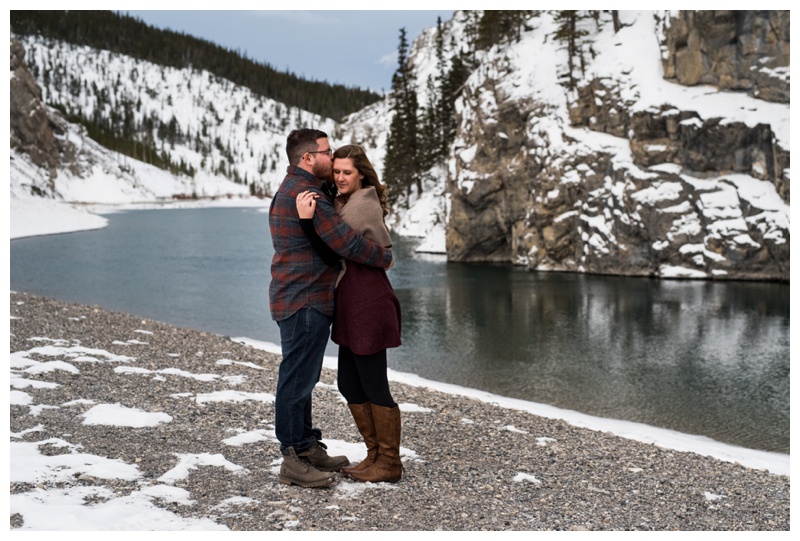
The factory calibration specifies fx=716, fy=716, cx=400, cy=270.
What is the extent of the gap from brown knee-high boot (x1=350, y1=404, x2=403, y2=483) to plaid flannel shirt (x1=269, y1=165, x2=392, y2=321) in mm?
1095

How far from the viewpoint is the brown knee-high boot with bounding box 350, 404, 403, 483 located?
6520 mm

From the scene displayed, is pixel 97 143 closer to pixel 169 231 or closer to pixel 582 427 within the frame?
pixel 169 231

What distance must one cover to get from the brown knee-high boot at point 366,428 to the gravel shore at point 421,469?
18 centimetres

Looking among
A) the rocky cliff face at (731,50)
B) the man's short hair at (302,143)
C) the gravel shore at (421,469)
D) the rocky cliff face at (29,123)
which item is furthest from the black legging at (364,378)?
the rocky cliff face at (29,123)

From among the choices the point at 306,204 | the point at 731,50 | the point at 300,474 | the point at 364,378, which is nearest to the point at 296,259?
the point at 306,204

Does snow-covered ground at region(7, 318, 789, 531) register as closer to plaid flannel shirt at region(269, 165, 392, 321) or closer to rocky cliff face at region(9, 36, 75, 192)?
plaid flannel shirt at region(269, 165, 392, 321)

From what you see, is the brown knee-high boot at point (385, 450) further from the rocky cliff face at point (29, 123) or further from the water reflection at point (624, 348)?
the rocky cliff face at point (29, 123)

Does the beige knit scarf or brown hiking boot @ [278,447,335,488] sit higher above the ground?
the beige knit scarf

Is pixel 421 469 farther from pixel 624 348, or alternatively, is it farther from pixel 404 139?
pixel 404 139

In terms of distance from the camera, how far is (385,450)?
21.6 feet

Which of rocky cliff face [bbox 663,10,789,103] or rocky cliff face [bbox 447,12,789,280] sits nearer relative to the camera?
rocky cliff face [bbox 447,12,789,280]

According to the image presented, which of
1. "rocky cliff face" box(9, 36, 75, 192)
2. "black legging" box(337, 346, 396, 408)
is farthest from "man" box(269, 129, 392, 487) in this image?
"rocky cliff face" box(9, 36, 75, 192)

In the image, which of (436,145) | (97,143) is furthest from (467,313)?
(97,143)
